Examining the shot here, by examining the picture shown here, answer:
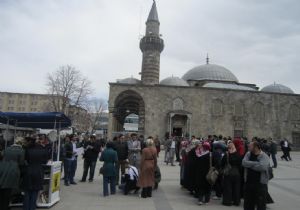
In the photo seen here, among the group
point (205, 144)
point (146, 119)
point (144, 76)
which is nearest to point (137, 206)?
point (205, 144)

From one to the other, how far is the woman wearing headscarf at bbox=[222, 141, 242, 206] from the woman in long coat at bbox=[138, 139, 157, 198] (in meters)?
2.11

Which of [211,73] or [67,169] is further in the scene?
[211,73]

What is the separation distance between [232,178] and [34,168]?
16.7 ft

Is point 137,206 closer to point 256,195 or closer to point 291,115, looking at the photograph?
point 256,195

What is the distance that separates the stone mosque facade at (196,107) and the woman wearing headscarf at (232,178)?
25.6m

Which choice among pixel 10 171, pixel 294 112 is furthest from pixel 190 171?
pixel 294 112

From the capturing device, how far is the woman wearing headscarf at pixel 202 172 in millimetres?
8188

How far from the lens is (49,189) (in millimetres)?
7406

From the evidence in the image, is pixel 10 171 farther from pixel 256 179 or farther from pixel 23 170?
pixel 256 179

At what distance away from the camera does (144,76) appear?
3919 cm

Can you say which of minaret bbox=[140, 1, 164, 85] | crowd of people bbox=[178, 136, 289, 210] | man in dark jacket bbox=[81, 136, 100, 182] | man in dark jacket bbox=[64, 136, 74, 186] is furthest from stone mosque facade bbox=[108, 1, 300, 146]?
crowd of people bbox=[178, 136, 289, 210]

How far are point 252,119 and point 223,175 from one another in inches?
1226

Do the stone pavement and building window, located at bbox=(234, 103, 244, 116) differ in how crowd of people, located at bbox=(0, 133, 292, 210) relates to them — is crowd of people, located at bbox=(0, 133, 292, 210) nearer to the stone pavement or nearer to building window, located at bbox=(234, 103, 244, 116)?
the stone pavement

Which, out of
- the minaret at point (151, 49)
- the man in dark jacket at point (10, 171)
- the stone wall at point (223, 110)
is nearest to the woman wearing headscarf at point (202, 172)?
the man in dark jacket at point (10, 171)
